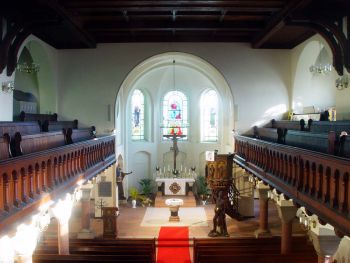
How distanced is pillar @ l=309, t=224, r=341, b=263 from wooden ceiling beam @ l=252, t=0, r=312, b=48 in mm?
5901

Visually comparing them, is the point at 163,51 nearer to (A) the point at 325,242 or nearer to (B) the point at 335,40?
(B) the point at 335,40

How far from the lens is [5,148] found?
6.30 m

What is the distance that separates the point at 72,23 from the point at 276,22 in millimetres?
6061

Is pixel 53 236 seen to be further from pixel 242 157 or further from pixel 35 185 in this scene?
pixel 35 185

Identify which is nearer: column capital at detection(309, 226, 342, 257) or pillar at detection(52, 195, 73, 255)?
column capital at detection(309, 226, 342, 257)

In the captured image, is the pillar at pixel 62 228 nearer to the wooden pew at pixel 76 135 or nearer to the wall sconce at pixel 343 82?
the wooden pew at pixel 76 135

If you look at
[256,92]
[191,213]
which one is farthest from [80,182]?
[191,213]

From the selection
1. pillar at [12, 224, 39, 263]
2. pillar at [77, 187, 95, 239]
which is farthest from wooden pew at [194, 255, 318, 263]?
pillar at [77, 187, 95, 239]

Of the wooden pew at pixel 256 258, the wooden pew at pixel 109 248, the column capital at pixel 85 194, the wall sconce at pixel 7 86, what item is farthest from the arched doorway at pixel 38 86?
the wooden pew at pixel 256 258

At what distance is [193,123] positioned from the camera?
24.4 metres

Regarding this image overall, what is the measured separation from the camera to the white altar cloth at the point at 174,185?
21.7 meters

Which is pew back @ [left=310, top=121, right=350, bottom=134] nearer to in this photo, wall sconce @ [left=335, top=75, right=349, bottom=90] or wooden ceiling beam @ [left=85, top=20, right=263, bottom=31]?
wall sconce @ [left=335, top=75, right=349, bottom=90]

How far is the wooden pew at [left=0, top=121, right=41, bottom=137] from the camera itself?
8914 millimetres

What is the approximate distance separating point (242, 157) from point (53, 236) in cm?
738
